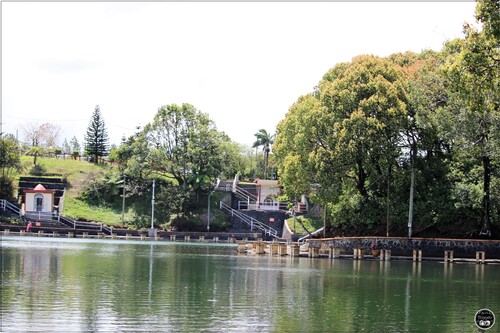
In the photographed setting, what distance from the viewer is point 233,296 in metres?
26.3

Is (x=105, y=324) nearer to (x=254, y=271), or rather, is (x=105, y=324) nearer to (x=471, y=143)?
(x=254, y=271)

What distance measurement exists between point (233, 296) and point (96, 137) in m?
78.0

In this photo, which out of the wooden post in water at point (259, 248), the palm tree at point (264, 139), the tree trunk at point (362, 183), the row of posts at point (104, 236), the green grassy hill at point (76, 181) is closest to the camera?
the tree trunk at point (362, 183)

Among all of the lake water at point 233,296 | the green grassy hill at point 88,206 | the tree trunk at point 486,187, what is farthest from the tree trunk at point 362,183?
the green grassy hill at point 88,206

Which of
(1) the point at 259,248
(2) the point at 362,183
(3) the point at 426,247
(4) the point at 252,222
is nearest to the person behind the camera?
(3) the point at 426,247

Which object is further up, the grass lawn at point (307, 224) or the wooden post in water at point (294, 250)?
the grass lawn at point (307, 224)

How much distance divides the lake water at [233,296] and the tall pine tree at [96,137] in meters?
58.8

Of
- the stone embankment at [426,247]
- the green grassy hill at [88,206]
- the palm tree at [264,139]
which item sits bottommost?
the stone embankment at [426,247]

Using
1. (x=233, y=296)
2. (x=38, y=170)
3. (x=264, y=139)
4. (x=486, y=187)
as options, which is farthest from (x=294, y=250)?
(x=264, y=139)

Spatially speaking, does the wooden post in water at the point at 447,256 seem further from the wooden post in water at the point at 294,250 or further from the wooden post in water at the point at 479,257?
the wooden post in water at the point at 294,250

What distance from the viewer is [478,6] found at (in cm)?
2259

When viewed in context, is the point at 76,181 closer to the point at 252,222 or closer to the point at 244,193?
the point at 244,193

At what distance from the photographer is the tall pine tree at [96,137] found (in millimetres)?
100531

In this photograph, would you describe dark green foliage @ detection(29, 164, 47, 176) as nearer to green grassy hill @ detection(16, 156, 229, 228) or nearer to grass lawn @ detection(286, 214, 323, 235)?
green grassy hill @ detection(16, 156, 229, 228)
